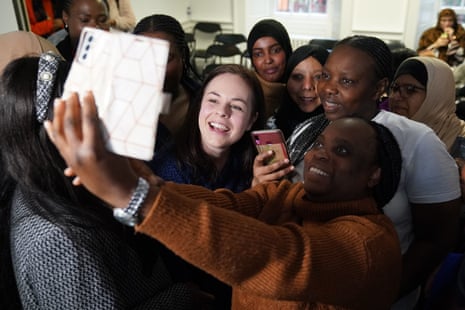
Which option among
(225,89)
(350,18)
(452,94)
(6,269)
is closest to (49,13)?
(225,89)

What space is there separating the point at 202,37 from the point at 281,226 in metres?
6.12

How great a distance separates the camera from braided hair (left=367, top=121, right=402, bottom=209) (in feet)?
3.33

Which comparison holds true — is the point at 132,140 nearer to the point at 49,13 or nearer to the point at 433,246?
the point at 433,246

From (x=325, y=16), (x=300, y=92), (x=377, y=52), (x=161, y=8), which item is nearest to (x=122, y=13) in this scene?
(x=161, y=8)

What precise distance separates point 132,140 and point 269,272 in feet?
0.96

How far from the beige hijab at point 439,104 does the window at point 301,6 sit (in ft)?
13.9

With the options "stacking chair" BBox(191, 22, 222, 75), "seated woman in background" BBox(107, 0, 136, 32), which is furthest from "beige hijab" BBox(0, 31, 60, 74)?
"stacking chair" BBox(191, 22, 222, 75)

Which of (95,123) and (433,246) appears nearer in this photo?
(95,123)

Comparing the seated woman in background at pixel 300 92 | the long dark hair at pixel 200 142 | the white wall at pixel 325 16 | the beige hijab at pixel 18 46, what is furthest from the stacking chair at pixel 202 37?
the long dark hair at pixel 200 142

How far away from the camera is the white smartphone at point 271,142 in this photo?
134cm

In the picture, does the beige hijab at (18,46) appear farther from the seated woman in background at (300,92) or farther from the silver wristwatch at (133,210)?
the silver wristwatch at (133,210)

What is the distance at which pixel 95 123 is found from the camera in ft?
1.73

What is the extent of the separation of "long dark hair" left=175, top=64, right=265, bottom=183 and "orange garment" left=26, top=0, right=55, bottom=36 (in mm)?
2333

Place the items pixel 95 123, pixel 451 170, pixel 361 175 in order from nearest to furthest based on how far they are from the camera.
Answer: pixel 95 123 < pixel 361 175 < pixel 451 170
